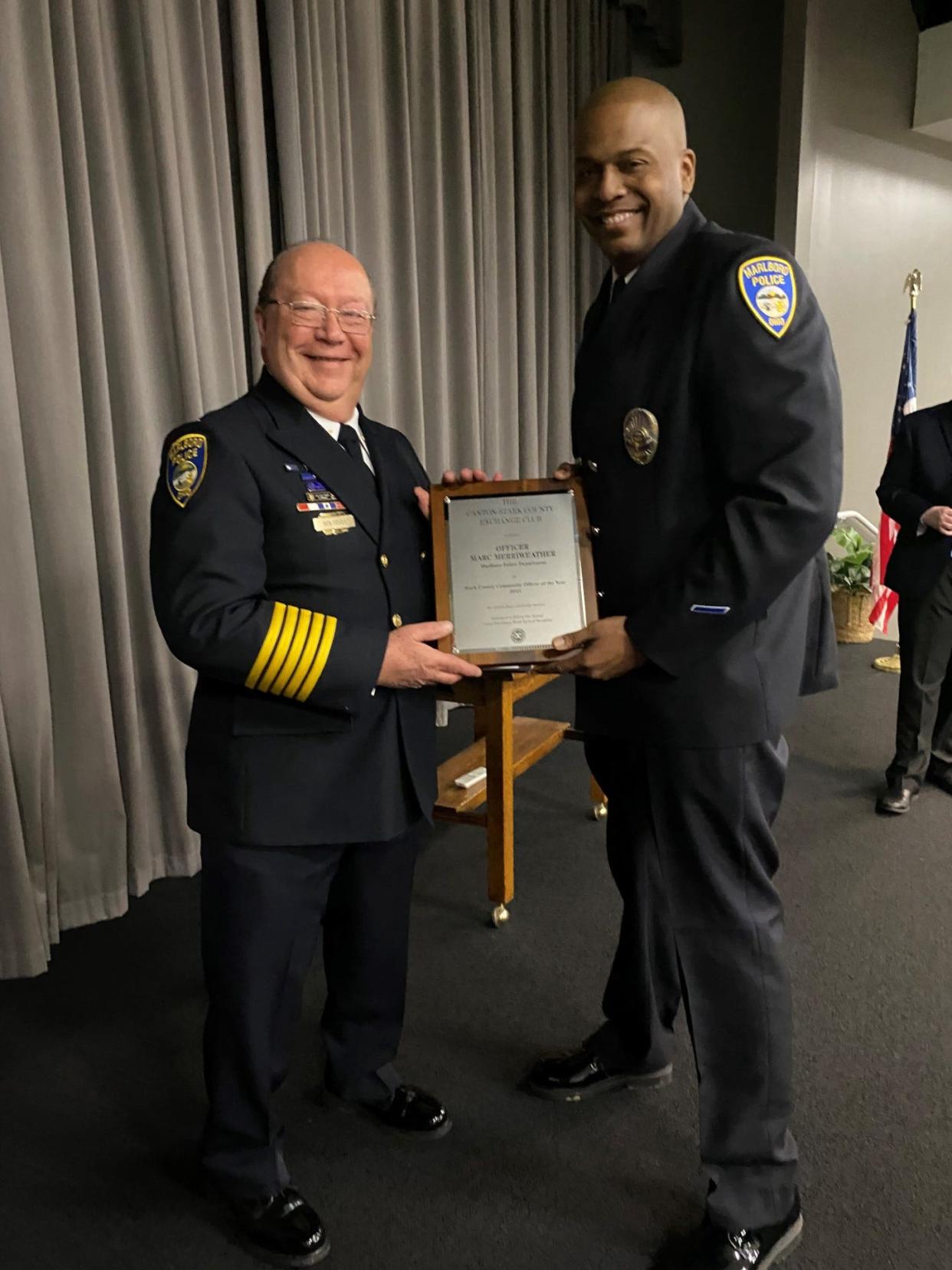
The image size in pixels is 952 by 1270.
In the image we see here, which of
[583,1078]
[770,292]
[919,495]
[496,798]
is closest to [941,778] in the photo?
[919,495]

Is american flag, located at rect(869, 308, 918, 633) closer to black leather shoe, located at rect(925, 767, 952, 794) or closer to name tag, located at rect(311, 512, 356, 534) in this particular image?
black leather shoe, located at rect(925, 767, 952, 794)

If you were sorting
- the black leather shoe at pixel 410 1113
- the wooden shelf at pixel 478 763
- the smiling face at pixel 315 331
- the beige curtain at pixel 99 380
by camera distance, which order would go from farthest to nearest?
the wooden shelf at pixel 478 763 < the beige curtain at pixel 99 380 < the black leather shoe at pixel 410 1113 < the smiling face at pixel 315 331

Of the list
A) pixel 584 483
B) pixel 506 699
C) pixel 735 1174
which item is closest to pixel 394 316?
pixel 506 699

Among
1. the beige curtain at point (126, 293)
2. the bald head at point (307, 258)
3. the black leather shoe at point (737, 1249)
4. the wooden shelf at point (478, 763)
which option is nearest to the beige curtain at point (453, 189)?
the beige curtain at point (126, 293)

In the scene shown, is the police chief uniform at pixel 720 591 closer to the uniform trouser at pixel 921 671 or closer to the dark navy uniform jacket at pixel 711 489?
the dark navy uniform jacket at pixel 711 489

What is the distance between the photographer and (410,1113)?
1655 millimetres

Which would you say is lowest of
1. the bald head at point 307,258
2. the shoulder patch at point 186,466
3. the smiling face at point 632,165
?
the shoulder patch at point 186,466

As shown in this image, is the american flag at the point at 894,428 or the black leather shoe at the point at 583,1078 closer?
the black leather shoe at the point at 583,1078

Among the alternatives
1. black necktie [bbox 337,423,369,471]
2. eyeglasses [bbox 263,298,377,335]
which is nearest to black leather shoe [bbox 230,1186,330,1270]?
black necktie [bbox 337,423,369,471]

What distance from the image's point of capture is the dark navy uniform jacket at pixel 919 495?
9.99 feet

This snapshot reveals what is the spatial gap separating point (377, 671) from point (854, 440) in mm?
5148

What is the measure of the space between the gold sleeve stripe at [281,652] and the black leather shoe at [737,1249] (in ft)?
3.31

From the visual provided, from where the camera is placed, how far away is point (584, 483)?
1.40m

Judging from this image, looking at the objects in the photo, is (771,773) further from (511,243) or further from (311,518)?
(511,243)
